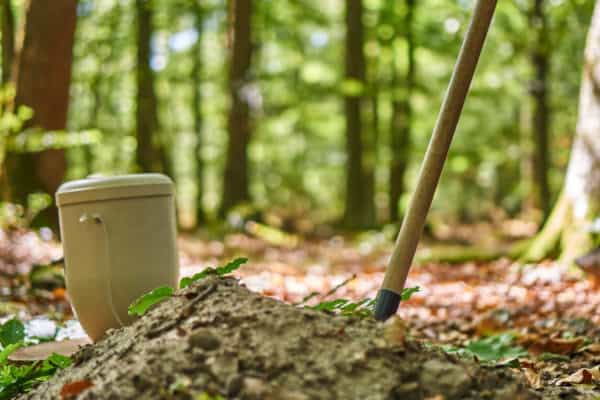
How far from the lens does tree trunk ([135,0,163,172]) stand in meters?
15.1

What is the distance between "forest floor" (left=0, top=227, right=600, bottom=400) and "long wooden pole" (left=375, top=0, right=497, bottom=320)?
0.60 feet

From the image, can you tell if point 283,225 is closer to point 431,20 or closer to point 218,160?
point 431,20

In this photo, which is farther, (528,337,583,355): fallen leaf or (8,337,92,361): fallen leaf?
(528,337,583,355): fallen leaf

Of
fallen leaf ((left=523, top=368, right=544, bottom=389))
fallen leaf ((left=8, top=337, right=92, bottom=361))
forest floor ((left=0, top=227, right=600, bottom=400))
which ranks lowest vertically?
forest floor ((left=0, top=227, right=600, bottom=400))

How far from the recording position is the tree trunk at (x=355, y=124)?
615 inches

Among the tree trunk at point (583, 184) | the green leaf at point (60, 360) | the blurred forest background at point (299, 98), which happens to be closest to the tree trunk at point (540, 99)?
the blurred forest background at point (299, 98)

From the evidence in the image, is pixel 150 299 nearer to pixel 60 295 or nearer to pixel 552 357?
pixel 552 357

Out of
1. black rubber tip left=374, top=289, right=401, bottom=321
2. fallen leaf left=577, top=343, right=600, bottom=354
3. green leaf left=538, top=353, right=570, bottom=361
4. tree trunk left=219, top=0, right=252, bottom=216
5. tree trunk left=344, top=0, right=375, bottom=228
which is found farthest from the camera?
tree trunk left=344, top=0, right=375, bottom=228

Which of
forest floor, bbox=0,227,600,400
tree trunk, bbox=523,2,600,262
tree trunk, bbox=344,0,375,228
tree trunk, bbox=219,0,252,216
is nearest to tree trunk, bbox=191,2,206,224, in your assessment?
tree trunk, bbox=219,0,252,216

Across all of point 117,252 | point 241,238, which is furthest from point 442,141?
point 241,238

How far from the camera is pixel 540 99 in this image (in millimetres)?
15781

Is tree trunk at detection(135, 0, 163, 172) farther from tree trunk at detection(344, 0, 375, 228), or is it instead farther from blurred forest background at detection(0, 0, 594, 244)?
tree trunk at detection(344, 0, 375, 228)

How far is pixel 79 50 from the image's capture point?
66.0 ft

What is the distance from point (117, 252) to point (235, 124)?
1104cm
